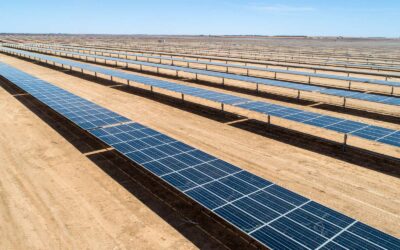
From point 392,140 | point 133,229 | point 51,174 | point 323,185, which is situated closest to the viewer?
point 133,229

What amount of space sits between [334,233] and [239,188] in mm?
3780

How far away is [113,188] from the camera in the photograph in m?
14.6

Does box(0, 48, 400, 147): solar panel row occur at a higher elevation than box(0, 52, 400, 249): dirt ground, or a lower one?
higher

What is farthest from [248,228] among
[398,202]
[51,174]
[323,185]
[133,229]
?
[51,174]

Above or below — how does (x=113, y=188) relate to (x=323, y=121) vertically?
below

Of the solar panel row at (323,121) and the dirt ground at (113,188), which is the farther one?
the solar panel row at (323,121)

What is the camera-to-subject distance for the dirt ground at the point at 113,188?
11.5 metres

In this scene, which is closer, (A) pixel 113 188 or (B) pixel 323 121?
(A) pixel 113 188

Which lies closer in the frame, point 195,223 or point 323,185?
point 195,223

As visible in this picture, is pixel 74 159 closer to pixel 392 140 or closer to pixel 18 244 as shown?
pixel 18 244

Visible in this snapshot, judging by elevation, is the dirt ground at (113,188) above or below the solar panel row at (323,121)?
below

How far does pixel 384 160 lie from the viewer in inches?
696

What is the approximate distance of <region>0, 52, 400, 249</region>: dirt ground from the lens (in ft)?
37.6

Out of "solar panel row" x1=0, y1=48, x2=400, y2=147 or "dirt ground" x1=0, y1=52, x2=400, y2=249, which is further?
"solar panel row" x1=0, y1=48, x2=400, y2=147
